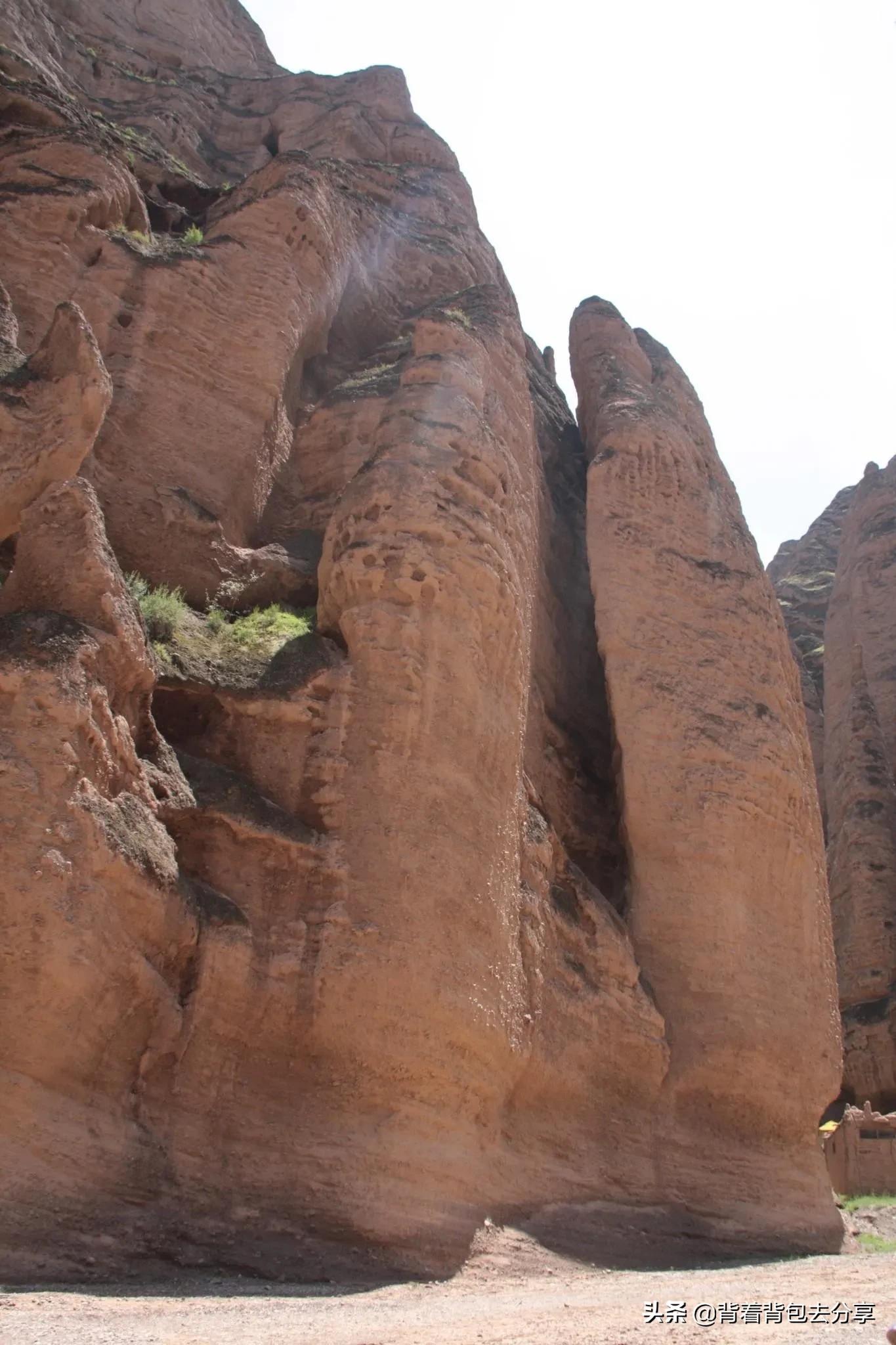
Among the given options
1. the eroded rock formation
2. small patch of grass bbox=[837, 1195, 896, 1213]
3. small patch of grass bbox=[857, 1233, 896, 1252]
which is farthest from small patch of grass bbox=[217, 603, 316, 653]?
the eroded rock formation

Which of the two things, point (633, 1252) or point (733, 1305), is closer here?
point (733, 1305)

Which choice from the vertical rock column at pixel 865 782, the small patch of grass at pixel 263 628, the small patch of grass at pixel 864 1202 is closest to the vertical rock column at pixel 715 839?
the small patch of grass at pixel 263 628

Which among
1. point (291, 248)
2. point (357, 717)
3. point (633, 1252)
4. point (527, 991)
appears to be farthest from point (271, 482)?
point (633, 1252)

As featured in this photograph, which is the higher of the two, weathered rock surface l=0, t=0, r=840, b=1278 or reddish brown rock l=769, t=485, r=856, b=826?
reddish brown rock l=769, t=485, r=856, b=826

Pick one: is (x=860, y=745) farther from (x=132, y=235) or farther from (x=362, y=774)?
(x=362, y=774)

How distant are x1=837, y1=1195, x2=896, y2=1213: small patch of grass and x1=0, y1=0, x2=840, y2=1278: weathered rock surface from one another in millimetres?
4694

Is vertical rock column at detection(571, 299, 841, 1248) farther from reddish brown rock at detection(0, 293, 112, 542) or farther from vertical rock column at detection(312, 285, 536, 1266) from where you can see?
reddish brown rock at detection(0, 293, 112, 542)

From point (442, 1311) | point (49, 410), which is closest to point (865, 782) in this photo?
point (49, 410)

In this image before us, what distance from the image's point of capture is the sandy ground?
5.28 meters

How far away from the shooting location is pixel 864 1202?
17.6 meters

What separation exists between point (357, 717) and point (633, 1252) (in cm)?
547

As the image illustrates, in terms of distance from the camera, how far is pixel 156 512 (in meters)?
12.8

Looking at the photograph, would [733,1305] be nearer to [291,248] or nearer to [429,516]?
[429,516]

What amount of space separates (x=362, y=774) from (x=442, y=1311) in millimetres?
4385
